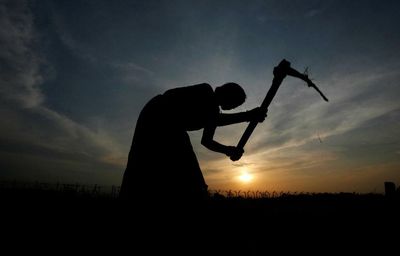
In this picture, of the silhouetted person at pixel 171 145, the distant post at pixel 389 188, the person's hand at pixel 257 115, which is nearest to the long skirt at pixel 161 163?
the silhouetted person at pixel 171 145

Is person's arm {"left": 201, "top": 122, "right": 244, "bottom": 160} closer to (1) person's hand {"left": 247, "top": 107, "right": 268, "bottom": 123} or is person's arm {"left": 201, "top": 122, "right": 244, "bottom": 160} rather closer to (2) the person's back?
(2) the person's back

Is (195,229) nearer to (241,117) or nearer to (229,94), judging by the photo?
(229,94)

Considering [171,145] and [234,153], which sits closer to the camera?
[171,145]

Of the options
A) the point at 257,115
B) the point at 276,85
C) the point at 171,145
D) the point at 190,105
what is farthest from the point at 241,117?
the point at 171,145

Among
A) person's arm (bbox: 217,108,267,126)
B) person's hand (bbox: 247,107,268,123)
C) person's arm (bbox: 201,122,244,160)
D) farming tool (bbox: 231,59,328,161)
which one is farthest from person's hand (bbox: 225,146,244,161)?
person's hand (bbox: 247,107,268,123)

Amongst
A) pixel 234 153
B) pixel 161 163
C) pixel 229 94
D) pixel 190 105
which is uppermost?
pixel 229 94

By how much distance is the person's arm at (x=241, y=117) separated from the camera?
14.6 ft

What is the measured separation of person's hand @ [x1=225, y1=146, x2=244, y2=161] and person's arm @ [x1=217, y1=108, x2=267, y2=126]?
1.44ft

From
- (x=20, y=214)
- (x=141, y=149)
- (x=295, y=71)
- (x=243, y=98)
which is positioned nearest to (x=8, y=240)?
(x=20, y=214)

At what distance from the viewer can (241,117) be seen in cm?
471

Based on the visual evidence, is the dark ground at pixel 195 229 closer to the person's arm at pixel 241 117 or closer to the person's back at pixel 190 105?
the person's back at pixel 190 105

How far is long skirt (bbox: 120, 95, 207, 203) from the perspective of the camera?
11.5 ft

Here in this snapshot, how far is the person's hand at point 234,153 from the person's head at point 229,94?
2.61 ft

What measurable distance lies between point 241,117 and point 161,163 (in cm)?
169
